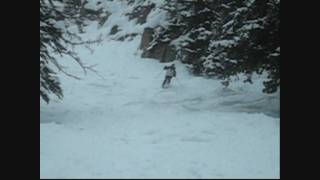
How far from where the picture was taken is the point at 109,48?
27.5 meters

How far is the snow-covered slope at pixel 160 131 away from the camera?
8.45m

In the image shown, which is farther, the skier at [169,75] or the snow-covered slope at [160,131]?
the skier at [169,75]

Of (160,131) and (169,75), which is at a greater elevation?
(169,75)

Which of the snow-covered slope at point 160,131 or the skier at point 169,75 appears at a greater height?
the skier at point 169,75

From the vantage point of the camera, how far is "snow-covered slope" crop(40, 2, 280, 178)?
333 inches

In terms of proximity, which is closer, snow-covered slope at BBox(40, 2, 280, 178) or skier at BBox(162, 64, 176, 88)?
snow-covered slope at BBox(40, 2, 280, 178)

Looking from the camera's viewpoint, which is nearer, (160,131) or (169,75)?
(160,131)

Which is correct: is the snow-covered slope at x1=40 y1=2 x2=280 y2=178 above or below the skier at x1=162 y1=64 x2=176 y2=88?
below

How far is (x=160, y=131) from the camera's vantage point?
1108 centimetres
